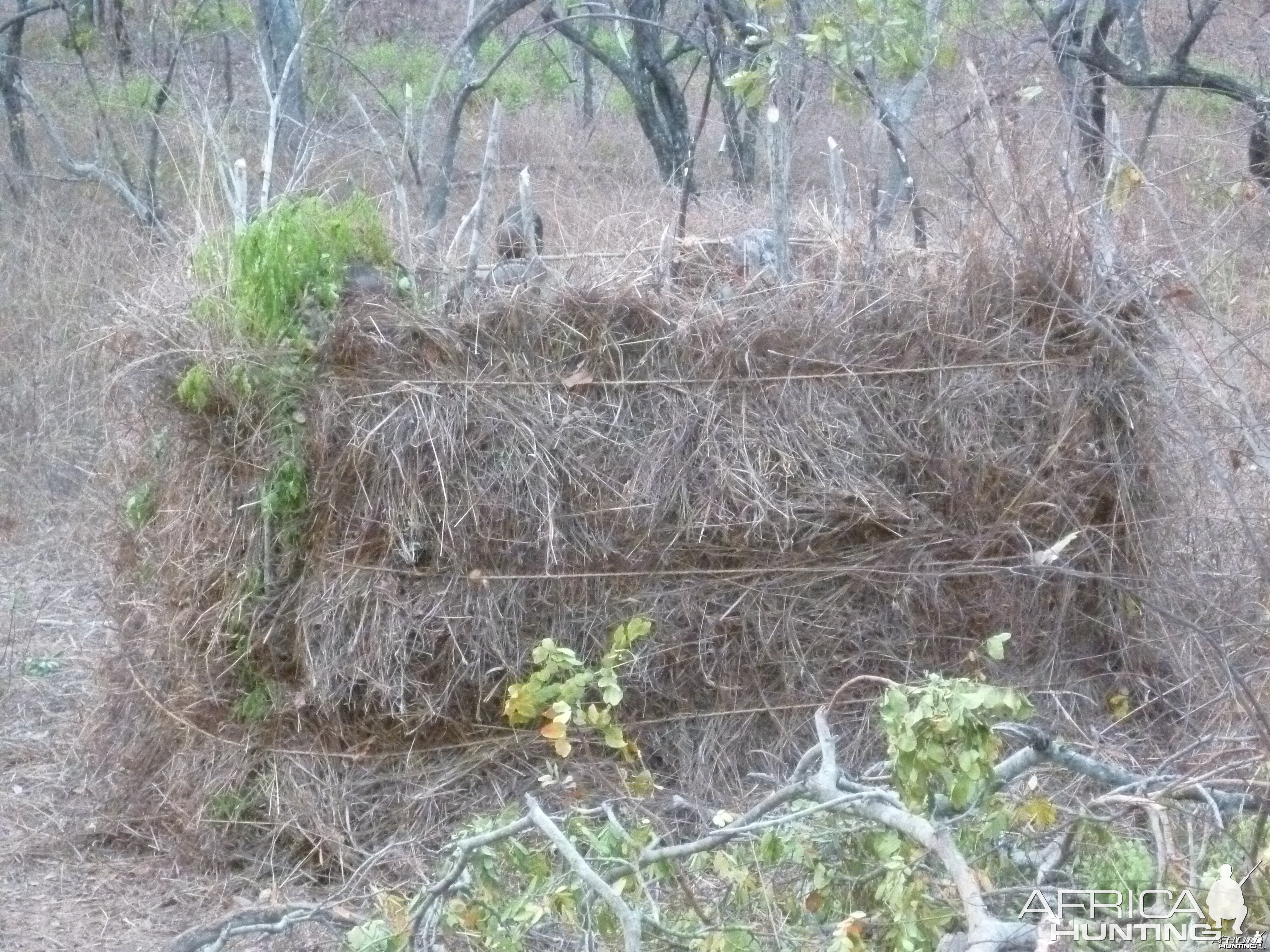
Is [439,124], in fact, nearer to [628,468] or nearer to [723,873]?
[628,468]

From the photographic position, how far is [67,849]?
15.0 ft

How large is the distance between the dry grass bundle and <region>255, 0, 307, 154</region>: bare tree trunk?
3.65 meters

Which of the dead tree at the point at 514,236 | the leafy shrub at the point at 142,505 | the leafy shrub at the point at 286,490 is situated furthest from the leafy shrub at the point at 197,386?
the dead tree at the point at 514,236

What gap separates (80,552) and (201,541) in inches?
127

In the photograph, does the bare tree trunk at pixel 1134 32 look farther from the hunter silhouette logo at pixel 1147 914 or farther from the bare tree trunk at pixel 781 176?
the hunter silhouette logo at pixel 1147 914

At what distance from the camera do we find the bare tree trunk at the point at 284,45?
7.74m

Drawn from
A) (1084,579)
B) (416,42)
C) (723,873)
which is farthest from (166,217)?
(416,42)

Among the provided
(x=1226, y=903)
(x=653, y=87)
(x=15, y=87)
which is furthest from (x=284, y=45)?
(x=1226, y=903)

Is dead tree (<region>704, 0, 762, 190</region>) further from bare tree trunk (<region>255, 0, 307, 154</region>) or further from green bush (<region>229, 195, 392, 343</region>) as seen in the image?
bare tree trunk (<region>255, 0, 307, 154</region>)

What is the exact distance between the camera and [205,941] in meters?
3.33

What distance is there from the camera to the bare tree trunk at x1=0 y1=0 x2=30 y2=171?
10031 millimetres

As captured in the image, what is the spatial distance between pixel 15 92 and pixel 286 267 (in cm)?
717

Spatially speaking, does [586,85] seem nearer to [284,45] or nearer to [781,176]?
[284,45]

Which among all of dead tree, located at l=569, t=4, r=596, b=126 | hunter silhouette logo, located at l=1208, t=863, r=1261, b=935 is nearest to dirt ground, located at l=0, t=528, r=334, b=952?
hunter silhouette logo, located at l=1208, t=863, r=1261, b=935
